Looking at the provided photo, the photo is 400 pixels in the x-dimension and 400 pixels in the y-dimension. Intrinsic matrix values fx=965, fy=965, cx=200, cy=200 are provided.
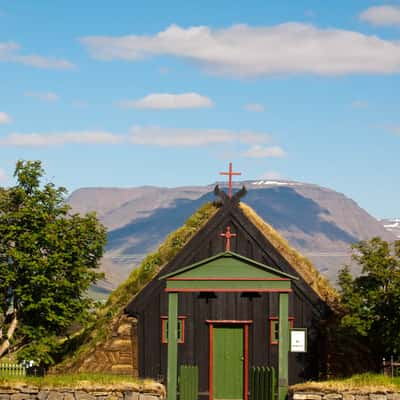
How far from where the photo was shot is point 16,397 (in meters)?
26.5

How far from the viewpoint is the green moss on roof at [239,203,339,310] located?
32.7m

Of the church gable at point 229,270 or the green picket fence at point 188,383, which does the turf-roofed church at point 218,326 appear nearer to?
the green picket fence at point 188,383

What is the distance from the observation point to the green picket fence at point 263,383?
92.6 ft

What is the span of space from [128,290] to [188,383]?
550cm

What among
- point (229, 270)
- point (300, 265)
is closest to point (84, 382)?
point (229, 270)

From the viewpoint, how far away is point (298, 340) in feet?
97.2

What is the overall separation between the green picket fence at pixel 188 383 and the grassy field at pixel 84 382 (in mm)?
2184

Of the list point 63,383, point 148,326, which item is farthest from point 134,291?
point 63,383

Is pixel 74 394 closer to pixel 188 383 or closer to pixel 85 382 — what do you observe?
pixel 85 382

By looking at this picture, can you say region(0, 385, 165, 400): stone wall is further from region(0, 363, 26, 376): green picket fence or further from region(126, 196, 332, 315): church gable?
region(0, 363, 26, 376): green picket fence

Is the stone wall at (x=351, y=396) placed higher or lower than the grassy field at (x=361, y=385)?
lower

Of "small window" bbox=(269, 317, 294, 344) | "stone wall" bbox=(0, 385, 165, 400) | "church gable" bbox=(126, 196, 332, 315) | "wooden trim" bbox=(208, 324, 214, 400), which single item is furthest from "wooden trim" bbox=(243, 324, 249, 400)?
"stone wall" bbox=(0, 385, 165, 400)

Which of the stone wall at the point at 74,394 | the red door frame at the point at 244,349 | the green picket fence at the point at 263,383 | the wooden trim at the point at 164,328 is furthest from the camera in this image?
the wooden trim at the point at 164,328

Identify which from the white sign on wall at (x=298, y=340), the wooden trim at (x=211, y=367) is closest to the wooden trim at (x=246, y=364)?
the wooden trim at (x=211, y=367)
